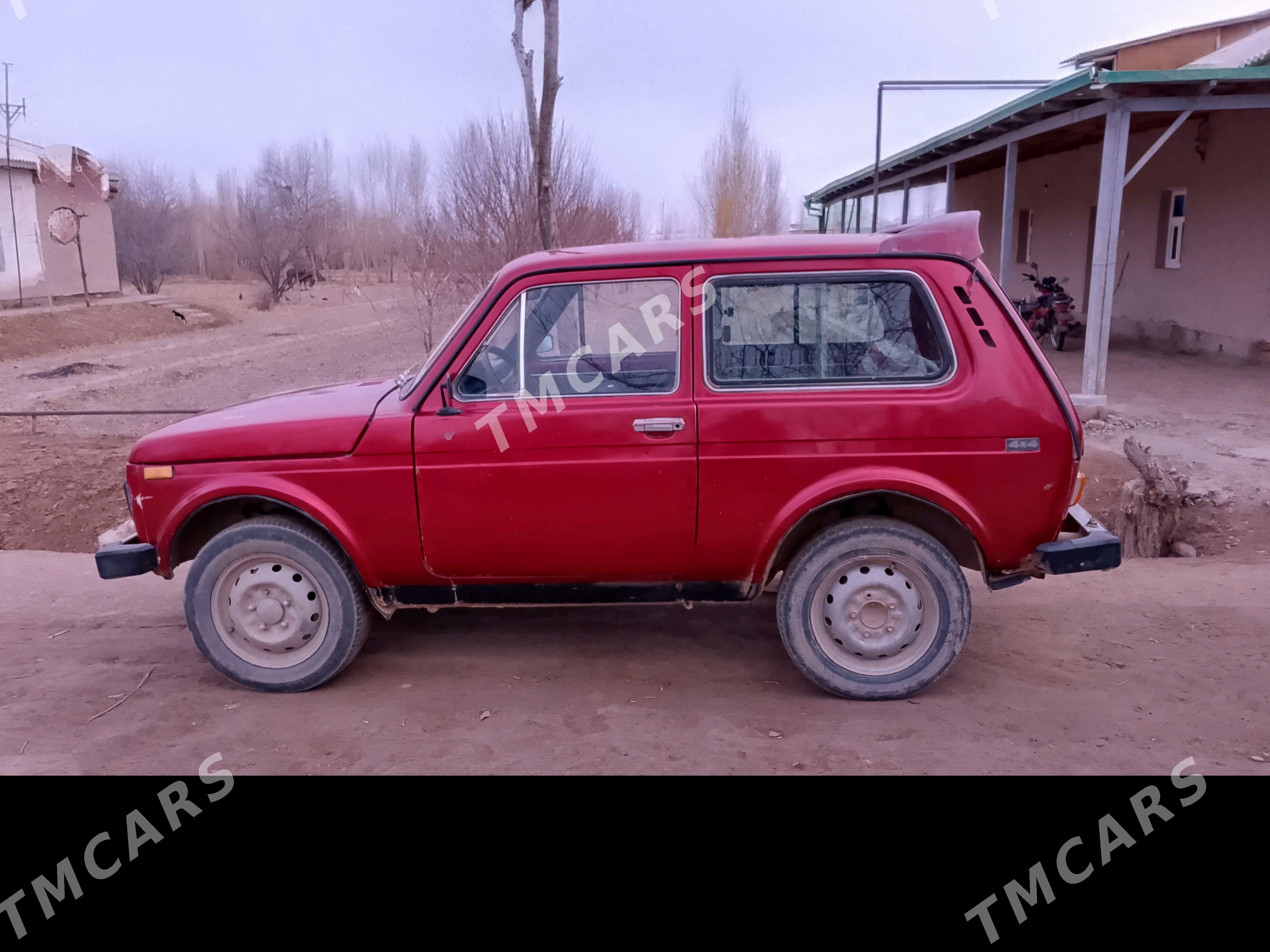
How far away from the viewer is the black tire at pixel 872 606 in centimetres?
417

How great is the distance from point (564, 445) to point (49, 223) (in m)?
30.7

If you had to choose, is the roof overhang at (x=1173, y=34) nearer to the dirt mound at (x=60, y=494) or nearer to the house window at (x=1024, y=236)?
the house window at (x=1024, y=236)

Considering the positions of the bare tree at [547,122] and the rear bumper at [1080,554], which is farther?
the bare tree at [547,122]

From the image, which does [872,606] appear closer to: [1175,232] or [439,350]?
[439,350]

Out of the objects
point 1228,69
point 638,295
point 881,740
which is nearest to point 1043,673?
point 881,740

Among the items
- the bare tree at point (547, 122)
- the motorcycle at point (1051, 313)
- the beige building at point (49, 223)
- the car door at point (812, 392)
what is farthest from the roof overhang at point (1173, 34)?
the beige building at point (49, 223)

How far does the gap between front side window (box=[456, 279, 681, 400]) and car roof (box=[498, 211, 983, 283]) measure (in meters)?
0.10

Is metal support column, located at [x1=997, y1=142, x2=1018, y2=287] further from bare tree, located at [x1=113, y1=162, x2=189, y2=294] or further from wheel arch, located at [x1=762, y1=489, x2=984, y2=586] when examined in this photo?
bare tree, located at [x1=113, y1=162, x2=189, y2=294]

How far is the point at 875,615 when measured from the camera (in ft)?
14.0

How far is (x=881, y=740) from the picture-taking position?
3.89 metres

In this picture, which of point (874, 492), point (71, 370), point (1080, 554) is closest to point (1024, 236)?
point (71, 370)
